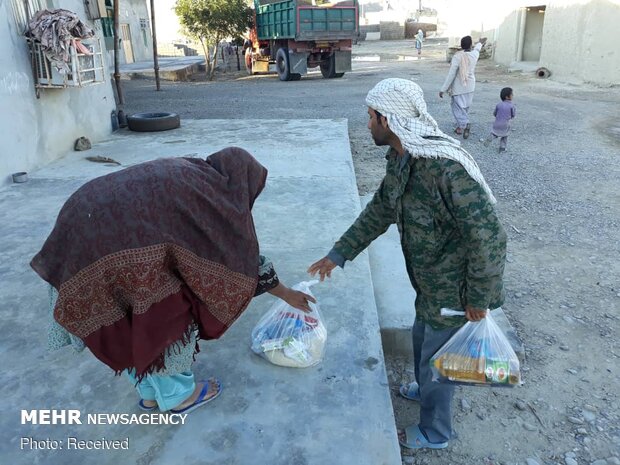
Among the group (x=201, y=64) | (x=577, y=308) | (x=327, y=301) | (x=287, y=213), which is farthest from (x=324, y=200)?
(x=201, y=64)

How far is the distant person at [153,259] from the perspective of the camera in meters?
1.57

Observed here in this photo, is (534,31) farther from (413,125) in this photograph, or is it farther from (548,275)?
(413,125)

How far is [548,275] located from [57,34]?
5.11m

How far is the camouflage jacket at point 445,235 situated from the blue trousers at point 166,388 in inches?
39.2

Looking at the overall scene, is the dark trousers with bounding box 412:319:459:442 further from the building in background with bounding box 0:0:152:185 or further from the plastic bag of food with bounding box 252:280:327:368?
the building in background with bounding box 0:0:152:185

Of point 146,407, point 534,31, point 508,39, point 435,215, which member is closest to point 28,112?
point 146,407

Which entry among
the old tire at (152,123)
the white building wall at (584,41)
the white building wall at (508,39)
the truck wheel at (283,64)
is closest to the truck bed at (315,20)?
the truck wheel at (283,64)

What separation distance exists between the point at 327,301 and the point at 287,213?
1.48 m

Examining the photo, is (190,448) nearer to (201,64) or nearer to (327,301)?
(327,301)

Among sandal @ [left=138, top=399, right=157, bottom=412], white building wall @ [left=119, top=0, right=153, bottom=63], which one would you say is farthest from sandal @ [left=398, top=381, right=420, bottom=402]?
white building wall @ [left=119, top=0, right=153, bottom=63]

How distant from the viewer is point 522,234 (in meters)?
4.50

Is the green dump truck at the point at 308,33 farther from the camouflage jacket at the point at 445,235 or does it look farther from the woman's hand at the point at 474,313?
the woman's hand at the point at 474,313

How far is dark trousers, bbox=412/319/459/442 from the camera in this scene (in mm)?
2059

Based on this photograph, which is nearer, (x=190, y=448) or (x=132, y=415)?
(x=190, y=448)
